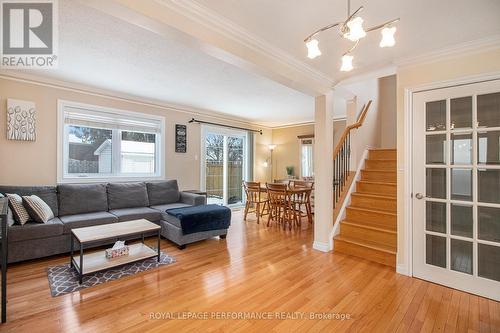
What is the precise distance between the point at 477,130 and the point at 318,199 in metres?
1.87

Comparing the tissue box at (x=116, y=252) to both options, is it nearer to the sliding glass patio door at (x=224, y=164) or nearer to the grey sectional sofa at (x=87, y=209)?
the grey sectional sofa at (x=87, y=209)

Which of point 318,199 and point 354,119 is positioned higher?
point 354,119

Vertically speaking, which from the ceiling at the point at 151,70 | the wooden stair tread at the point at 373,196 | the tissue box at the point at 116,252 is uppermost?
the ceiling at the point at 151,70

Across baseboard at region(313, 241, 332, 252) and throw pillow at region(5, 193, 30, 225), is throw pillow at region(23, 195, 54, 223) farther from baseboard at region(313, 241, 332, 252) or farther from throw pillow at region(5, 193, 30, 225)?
baseboard at region(313, 241, 332, 252)

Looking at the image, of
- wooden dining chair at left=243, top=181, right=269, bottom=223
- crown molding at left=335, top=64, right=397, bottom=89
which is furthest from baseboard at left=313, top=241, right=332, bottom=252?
crown molding at left=335, top=64, right=397, bottom=89

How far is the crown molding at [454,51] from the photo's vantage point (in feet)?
7.28

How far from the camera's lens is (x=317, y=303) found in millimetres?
2105

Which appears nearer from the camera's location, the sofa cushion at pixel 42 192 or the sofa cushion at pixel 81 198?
the sofa cushion at pixel 42 192

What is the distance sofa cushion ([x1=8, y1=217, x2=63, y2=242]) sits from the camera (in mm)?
2746

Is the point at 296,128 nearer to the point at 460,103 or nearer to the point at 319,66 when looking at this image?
the point at 319,66

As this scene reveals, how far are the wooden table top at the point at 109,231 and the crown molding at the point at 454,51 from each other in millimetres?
3469

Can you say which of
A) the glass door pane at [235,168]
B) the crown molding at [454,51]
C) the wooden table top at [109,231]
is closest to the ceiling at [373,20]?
the crown molding at [454,51]

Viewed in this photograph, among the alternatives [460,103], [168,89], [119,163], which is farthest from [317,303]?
[119,163]

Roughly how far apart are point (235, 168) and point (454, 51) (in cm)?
501
